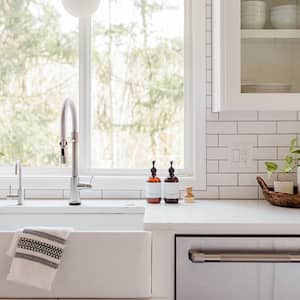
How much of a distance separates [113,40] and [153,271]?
1.30m

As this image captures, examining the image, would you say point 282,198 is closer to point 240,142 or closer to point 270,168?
point 270,168

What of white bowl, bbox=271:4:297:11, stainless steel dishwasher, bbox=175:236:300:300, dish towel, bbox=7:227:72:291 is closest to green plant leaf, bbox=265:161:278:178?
stainless steel dishwasher, bbox=175:236:300:300

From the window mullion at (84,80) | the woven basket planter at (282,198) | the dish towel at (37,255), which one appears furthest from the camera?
the window mullion at (84,80)

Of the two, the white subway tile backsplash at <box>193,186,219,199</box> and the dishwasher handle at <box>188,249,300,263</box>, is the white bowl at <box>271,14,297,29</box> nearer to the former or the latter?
the white subway tile backsplash at <box>193,186,219,199</box>

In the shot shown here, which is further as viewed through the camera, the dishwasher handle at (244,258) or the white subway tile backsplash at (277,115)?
the white subway tile backsplash at (277,115)

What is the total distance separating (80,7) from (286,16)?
970 millimetres

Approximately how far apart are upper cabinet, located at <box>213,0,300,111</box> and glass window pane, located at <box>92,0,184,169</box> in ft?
1.21

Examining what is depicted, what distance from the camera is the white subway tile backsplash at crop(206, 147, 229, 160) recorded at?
227 centimetres

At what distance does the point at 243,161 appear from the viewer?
227 cm

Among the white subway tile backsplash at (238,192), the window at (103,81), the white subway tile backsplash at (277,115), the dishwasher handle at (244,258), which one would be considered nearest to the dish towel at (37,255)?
the dishwasher handle at (244,258)

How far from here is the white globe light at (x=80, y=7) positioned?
2.24 metres

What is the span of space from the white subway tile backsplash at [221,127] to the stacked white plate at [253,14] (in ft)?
1.59

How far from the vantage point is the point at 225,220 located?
1642 mm

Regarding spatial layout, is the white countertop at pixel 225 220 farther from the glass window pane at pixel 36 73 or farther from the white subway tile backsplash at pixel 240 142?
the glass window pane at pixel 36 73
